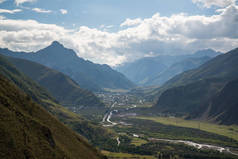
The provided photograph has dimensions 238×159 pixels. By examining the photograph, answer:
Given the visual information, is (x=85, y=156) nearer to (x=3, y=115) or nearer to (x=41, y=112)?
(x=41, y=112)

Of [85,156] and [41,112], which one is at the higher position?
[41,112]

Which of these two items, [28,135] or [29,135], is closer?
[28,135]

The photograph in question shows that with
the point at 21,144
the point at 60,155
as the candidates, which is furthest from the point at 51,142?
the point at 21,144

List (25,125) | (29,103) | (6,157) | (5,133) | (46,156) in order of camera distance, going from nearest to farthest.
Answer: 1. (6,157)
2. (5,133)
3. (46,156)
4. (25,125)
5. (29,103)

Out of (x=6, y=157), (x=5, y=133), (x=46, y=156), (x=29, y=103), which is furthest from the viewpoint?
(x=29, y=103)

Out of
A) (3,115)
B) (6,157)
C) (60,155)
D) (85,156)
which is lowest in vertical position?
(85,156)

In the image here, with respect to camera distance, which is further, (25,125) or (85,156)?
(85,156)

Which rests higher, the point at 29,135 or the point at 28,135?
the point at 28,135

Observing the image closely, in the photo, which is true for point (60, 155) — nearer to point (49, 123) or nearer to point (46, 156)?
point (46, 156)
